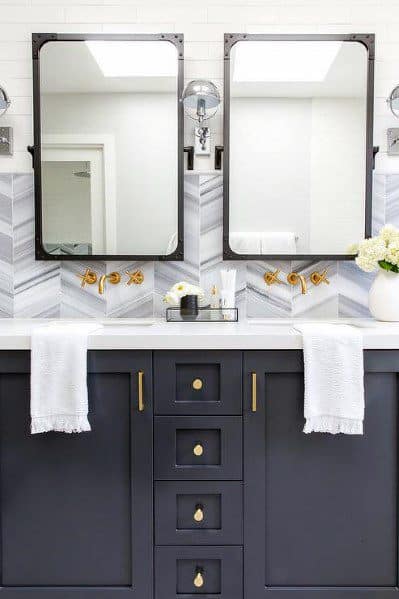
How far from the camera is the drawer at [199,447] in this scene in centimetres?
167

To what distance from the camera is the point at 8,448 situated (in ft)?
5.58

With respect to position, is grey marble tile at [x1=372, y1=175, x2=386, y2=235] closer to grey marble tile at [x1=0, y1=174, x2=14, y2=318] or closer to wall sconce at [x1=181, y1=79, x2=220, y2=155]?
wall sconce at [x1=181, y1=79, x2=220, y2=155]

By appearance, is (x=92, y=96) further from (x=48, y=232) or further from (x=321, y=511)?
(x=321, y=511)

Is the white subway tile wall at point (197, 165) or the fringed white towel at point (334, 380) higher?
the white subway tile wall at point (197, 165)

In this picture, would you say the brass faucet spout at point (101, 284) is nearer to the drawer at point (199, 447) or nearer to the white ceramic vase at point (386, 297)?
the drawer at point (199, 447)

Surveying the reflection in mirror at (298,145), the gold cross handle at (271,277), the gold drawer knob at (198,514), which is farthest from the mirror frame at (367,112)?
the gold drawer knob at (198,514)

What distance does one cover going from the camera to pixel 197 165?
2.29 meters

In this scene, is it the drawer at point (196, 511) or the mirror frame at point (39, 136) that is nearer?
the drawer at point (196, 511)

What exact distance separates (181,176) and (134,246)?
38 cm

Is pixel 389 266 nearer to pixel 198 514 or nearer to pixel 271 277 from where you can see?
pixel 271 277

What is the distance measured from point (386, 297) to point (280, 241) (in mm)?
527

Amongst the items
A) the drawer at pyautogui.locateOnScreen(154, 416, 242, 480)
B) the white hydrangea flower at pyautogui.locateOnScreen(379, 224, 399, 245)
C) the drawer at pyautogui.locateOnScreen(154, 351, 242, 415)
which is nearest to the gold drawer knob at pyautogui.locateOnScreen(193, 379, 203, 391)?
the drawer at pyautogui.locateOnScreen(154, 351, 242, 415)

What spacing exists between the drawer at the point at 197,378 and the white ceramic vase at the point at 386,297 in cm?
75

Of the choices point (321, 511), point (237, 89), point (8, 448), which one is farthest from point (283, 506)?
point (237, 89)
